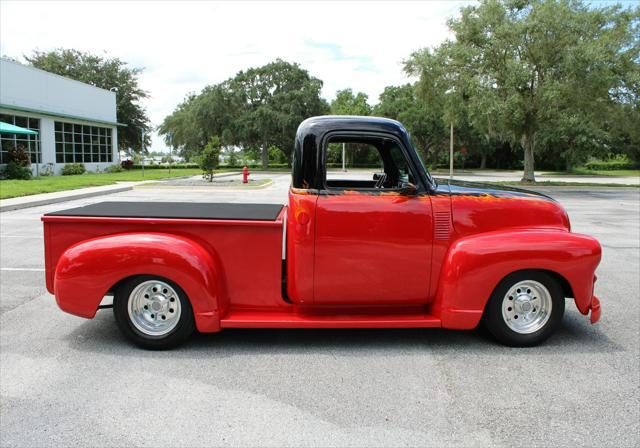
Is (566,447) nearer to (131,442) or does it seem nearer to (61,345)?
(131,442)

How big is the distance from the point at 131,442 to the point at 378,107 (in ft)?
205

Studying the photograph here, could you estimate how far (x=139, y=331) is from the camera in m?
4.38

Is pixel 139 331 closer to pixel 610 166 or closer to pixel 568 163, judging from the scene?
pixel 568 163

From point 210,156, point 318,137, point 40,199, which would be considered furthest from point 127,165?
point 318,137

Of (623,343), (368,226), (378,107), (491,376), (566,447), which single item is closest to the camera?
(566,447)

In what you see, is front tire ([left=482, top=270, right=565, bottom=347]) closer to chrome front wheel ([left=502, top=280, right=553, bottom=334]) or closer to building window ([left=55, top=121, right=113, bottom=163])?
chrome front wheel ([left=502, top=280, right=553, bottom=334])

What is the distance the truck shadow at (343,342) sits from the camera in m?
4.45

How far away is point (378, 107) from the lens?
63.1 metres

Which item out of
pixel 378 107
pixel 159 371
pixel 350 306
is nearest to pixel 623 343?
pixel 350 306

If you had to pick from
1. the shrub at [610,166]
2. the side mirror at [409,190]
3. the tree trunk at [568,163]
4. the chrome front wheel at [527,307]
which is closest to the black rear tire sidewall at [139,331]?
the side mirror at [409,190]

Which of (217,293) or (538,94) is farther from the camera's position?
(538,94)

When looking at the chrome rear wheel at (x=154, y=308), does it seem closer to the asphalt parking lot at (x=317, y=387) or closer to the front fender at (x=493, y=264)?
the asphalt parking lot at (x=317, y=387)

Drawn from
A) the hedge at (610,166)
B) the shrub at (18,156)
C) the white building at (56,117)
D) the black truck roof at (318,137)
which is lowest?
the black truck roof at (318,137)

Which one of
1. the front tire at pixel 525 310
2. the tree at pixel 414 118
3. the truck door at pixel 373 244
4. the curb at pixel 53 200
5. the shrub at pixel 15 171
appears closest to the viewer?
the truck door at pixel 373 244
